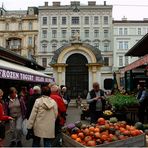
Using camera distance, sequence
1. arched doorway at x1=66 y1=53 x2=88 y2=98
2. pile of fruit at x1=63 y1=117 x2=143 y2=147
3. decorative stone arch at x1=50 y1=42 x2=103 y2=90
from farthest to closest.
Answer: arched doorway at x1=66 y1=53 x2=88 y2=98 → decorative stone arch at x1=50 y1=42 x2=103 y2=90 → pile of fruit at x1=63 y1=117 x2=143 y2=147

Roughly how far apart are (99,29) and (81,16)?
4428 mm

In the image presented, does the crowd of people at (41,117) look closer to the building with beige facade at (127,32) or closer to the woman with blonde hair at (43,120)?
the woman with blonde hair at (43,120)

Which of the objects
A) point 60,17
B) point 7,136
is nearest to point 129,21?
point 60,17

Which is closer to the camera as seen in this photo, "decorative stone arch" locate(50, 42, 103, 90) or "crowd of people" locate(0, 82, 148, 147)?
"crowd of people" locate(0, 82, 148, 147)

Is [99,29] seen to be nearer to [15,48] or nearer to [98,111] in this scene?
[15,48]

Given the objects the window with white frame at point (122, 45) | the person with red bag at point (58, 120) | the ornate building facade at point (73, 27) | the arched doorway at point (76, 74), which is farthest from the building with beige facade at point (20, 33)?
the person with red bag at point (58, 120)

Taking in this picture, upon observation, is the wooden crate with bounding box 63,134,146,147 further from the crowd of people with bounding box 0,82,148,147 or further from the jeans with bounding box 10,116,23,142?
the jeans with bounding box 10,116,23,142

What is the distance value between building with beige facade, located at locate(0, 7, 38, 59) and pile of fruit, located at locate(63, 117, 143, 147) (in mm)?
A: 72894

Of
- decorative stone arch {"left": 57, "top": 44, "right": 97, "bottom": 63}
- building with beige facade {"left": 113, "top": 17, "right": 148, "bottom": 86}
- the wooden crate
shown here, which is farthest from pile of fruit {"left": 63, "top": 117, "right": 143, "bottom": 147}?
building with beige facade {"left": 113, "top": 17, "right": 148, "bottom": 86}

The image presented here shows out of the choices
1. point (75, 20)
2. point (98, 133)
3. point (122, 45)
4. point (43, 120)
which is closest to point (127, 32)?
point (122, 45)

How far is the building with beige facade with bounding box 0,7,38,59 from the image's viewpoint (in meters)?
82.3

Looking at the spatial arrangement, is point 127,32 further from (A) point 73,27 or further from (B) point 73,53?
(B) point 73,53

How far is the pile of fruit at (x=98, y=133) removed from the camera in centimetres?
858

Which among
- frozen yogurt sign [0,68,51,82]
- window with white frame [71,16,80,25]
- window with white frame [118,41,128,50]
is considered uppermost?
window with white frame [71,16,80,25]
